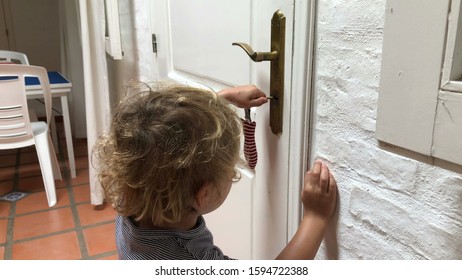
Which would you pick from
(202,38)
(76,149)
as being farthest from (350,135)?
(76,149)

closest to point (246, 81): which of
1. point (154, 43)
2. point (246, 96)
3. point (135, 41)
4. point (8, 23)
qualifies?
point (246, 96)

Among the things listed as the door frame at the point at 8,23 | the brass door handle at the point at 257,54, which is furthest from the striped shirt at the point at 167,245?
the door frame at the point at 8,23

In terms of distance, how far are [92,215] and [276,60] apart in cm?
179

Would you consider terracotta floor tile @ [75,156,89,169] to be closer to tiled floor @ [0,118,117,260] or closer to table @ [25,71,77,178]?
tiled floor @ [0,118,117,260]

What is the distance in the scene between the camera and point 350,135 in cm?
76

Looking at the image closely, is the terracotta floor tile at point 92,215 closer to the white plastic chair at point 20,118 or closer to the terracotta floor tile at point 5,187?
the white plastic chair at point 20,118

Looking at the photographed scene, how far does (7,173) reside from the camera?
114 inches

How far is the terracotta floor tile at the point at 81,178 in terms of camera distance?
2801mm

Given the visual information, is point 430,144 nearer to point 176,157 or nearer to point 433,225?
point 433,225

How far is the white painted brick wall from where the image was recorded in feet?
2.07

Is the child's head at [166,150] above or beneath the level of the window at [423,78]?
beneath

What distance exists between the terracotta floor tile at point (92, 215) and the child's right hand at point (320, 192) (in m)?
1.69

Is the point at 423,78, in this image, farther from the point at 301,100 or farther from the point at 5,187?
the point at 5,187
